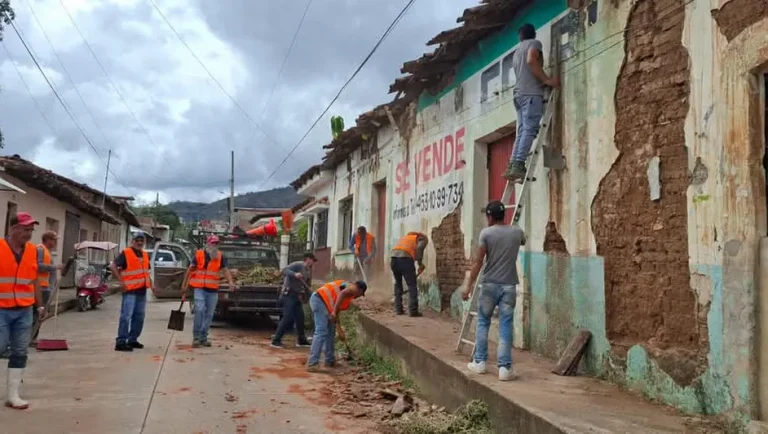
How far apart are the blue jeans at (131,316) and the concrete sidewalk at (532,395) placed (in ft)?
12.5

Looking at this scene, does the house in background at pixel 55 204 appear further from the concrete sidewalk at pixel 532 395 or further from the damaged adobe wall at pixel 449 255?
the concrete sidewalk at pixel 532 395

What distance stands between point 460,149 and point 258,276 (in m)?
5.09

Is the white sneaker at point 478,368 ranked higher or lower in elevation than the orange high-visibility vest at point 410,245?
lower

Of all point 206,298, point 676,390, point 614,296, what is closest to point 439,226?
Result: point 206,298

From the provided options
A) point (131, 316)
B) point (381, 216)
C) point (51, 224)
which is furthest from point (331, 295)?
point (51, 224)

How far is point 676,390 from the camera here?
177 inches

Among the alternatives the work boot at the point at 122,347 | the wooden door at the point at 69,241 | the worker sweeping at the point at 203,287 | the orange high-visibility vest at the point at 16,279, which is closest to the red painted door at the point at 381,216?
the worker sweeping at the point at 203,287

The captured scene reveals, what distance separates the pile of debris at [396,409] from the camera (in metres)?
4.93

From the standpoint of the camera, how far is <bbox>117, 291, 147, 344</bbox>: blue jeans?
8617 millimetres

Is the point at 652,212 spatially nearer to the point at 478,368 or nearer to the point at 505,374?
the point at 505,374

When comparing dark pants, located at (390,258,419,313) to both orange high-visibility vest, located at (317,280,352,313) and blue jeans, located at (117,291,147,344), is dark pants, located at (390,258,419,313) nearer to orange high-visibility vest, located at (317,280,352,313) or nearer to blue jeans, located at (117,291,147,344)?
orange high-visibility vest, located at (317,280,352,313)

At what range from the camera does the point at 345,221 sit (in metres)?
17.1

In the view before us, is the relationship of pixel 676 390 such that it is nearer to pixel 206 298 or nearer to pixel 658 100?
pixel 658 100


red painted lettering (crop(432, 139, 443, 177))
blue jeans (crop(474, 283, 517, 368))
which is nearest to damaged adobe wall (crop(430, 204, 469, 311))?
red painted lettering (crop(432, 139, 443, 177))
